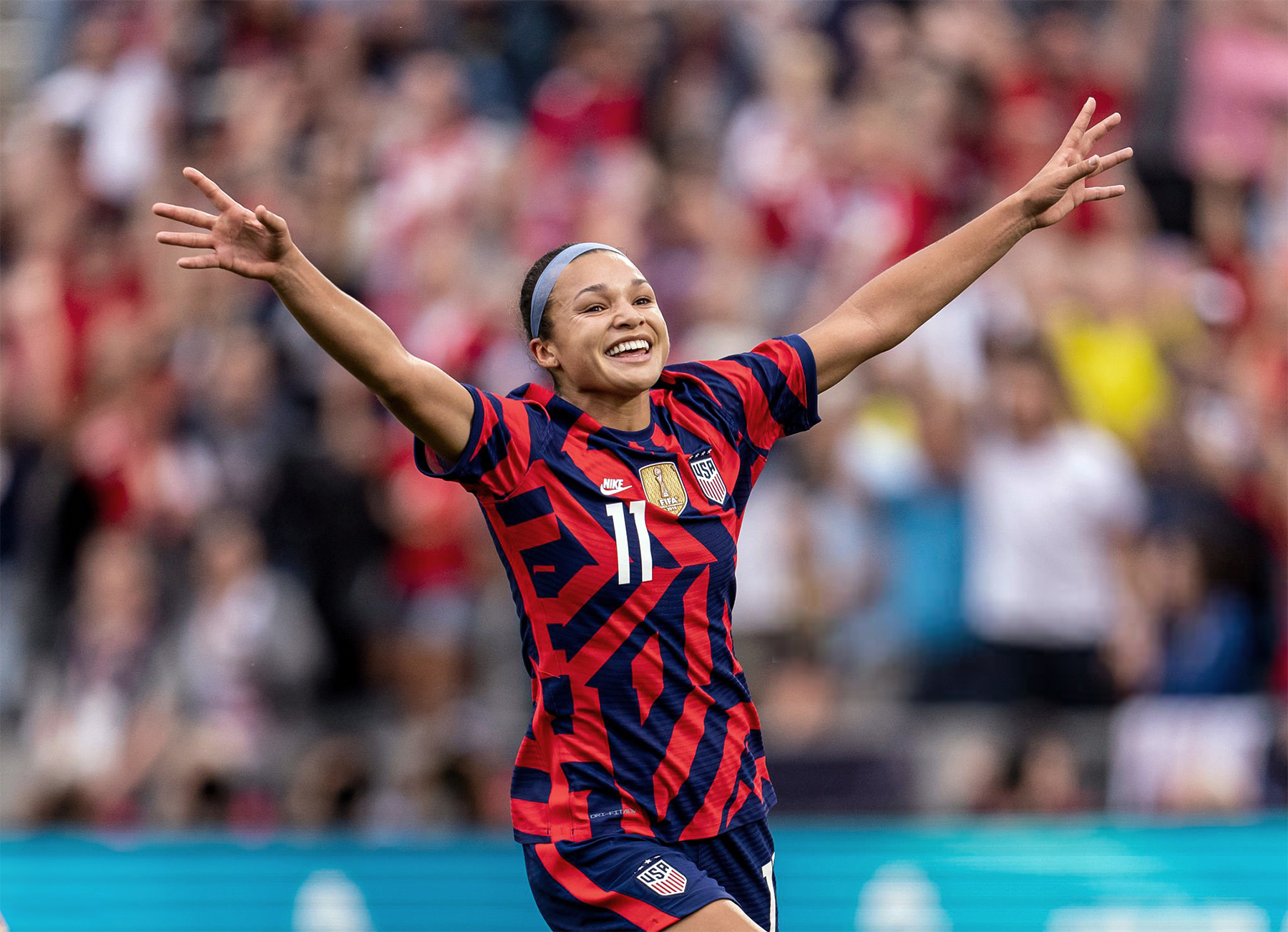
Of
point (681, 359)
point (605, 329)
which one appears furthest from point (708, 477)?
point (681, 359)

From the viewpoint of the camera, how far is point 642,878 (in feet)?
13.3

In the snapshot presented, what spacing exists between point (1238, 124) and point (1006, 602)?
367 centimetres

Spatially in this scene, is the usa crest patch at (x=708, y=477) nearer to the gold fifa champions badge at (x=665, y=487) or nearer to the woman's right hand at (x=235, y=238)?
the gold fifa champions badge at (x=665, y=487)

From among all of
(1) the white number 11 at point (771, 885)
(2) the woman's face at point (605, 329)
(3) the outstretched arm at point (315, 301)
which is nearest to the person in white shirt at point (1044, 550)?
(1) the white number 11 at point (771, 885)

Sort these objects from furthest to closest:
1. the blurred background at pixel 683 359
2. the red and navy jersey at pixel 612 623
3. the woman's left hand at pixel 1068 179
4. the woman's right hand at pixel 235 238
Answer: the blurred background at pixel 683 359 → the woman's left hand at pixel 1068 179 → the red and navy jersey at pixel 612 623 → the woman's right hand at pixel 235 238

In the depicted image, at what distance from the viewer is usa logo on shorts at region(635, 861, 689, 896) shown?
4031 mm

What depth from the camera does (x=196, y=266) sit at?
391 cm

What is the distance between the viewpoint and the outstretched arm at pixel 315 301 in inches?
155

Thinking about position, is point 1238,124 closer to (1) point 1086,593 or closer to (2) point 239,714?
(1) point 1086,593

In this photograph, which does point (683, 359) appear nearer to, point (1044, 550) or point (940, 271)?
point (1044, 550)

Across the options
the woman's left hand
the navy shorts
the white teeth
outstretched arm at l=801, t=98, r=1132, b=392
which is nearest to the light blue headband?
the white teeth

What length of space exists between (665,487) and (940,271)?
1064 mm

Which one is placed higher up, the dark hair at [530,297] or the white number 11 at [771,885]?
the dark hair at [530,297]

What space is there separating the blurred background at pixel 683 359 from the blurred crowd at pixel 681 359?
23 mm
